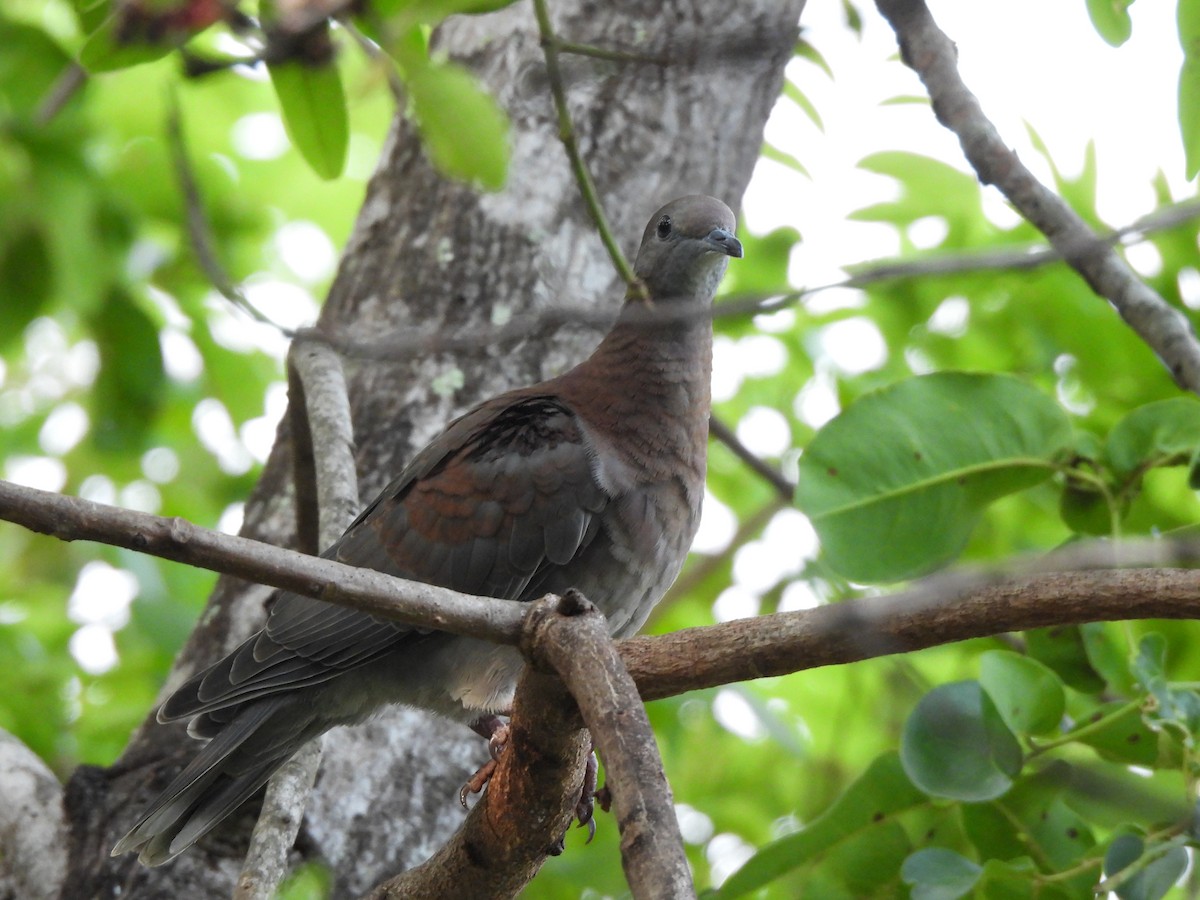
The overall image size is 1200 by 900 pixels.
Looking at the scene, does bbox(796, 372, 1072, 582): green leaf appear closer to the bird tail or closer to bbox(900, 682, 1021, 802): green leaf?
bbox(900, 682, 1021, 802): green leaf

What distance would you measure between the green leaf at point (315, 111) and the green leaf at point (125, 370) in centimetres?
230

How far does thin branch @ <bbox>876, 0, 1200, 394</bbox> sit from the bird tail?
6.28 feet

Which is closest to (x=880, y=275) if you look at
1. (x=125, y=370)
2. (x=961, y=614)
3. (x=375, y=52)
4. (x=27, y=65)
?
(x=961, y=614)

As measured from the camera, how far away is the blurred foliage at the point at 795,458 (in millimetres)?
2168

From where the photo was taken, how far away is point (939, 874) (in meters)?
2.18

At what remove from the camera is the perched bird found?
2830 mm

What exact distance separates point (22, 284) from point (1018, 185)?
311 cm

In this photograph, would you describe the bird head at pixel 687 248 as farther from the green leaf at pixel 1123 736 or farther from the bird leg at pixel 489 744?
the green leaf at pixel 1123 736

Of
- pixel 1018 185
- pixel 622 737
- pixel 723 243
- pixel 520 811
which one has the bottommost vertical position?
pixel 622 737

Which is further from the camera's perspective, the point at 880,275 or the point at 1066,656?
the point at 1066,656

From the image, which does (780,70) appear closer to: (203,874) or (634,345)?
(634,345)

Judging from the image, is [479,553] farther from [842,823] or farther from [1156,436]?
[1156,436]

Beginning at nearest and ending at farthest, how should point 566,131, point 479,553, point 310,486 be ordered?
point 566,131, point 479,553, point 310,486

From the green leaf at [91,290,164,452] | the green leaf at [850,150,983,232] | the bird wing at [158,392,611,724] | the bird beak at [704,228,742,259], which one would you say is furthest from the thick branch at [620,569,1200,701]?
the green leaf at [91,290,164,452]
